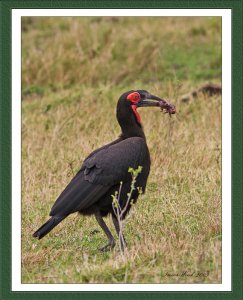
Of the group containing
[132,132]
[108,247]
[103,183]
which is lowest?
[108,247]

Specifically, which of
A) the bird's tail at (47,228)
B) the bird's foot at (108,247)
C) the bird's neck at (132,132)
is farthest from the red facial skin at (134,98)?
the bird's tail at (47,228)

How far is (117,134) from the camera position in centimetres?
965

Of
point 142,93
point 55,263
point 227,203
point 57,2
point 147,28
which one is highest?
point 147,28

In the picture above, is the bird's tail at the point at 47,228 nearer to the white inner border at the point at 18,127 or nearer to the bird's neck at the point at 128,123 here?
the white inner border at the point at 18,127

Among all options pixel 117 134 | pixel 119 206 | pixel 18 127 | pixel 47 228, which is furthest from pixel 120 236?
pixel 117 134

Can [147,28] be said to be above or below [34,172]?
above

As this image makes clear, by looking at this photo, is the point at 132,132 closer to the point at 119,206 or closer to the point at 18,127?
the point at 119,206

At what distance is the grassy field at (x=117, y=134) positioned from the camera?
6.42 m

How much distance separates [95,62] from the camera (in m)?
12.4

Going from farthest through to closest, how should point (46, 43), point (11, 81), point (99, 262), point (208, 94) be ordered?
point (46, 43) → point (208, 94) → point (11, 81) → point (99, 262)

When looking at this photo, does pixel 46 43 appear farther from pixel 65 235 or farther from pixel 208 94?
pixel 65 235

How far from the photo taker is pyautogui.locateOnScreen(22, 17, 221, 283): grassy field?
6.42 m

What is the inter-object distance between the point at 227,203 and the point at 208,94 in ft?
15.4

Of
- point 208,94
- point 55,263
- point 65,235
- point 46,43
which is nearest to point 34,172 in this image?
point 65,235
